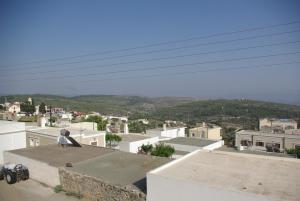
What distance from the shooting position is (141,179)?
1368 centimetres

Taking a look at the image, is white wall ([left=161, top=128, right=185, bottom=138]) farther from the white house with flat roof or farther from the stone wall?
the stone wall

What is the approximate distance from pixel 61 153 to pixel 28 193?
4.85 m

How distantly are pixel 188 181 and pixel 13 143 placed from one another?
21.5 metres

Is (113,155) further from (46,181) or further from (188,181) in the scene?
(188,181)

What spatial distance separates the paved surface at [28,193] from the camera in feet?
48.6

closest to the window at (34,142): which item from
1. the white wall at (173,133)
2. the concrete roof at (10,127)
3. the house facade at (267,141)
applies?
the concrete roof at (10,127)

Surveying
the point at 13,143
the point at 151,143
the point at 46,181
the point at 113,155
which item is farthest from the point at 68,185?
the point at 151,143

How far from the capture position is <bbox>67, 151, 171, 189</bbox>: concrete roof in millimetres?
13825

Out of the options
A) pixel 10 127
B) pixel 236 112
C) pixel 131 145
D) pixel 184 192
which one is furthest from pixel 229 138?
pixel 236 112

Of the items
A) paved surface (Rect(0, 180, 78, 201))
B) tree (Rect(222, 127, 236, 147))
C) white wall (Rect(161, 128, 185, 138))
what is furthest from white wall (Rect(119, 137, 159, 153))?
tree (Rect(222, 127, 236, 147))

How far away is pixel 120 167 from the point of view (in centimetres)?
1611

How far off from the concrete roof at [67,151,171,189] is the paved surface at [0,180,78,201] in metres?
1.64

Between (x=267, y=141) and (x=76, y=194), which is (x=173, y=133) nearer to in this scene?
(x=267, y=141)

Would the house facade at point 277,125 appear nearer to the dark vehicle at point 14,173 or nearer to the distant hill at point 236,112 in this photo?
the distant hill at point 236,112
